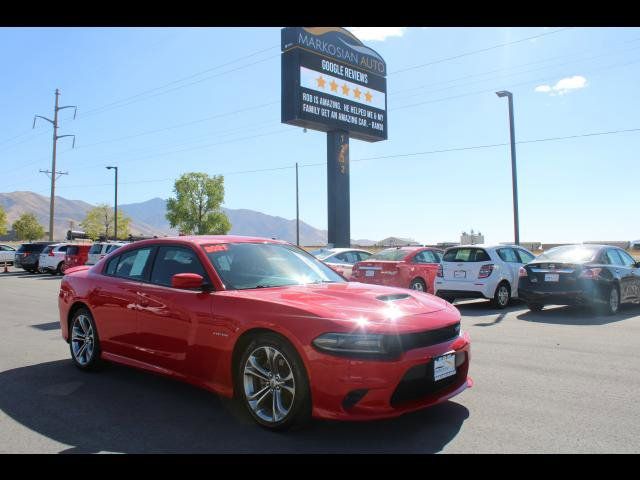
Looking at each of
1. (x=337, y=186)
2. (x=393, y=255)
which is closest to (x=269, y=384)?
(x=393, y=255)

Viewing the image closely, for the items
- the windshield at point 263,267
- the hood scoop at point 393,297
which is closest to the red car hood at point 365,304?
the hood scoop at point 393,297

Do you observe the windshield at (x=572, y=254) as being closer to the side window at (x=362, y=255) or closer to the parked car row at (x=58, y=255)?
the side window at (x=362, y=255)

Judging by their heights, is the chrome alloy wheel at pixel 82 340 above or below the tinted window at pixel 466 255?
below

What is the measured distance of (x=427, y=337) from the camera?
398cm

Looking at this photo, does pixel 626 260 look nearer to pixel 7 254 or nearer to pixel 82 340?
pixel 82 340

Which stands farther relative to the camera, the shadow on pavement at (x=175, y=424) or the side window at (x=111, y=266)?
the side window at (x=111, y=266)

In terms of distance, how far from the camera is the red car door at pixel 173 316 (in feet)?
14.9

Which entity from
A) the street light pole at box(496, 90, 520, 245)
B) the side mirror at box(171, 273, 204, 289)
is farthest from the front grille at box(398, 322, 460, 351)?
the street light pole at box(496, 90, 520, 245)

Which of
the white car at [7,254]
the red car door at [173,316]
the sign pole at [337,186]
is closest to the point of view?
the red car door at [173,316]

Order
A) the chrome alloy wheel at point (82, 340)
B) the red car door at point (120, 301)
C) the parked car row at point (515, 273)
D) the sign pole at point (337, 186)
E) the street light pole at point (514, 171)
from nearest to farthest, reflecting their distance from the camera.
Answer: the red car door at point (120, 301) → the chrome alloy wheel at point (82, 340) → the parked car row at point (515, 273) → the street light pole at point (514, 171) → the sign pole at point (337, 186)

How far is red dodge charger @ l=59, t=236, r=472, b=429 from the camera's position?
3717mm

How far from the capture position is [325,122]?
3042 centimetres

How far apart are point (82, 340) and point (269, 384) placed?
3060mm
